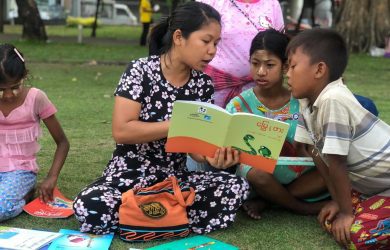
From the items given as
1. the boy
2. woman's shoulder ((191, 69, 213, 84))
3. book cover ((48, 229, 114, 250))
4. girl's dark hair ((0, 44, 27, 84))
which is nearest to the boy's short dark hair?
the boy

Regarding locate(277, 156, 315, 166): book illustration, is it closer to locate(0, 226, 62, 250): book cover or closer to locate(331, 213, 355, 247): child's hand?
locate(331, 213, 355, 247): child's hand

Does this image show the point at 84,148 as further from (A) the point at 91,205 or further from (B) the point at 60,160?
(A) the point at 91,205

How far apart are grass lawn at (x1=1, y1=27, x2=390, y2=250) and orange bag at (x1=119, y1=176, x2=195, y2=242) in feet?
0.20

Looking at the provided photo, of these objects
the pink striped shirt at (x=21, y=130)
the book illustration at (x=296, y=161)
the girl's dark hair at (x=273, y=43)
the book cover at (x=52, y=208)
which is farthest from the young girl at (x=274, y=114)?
the pink striped shirt at (x=21, y=130)

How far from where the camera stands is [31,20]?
46.5 ft

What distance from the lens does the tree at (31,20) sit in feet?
45.7

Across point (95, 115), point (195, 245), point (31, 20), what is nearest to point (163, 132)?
point (195, 245)

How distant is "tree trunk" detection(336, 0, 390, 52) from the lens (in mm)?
13625

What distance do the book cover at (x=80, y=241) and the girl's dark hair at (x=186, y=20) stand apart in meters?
0.99

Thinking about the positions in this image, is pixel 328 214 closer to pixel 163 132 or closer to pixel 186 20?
pixel 163 132

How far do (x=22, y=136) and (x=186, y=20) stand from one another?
1.12 meters

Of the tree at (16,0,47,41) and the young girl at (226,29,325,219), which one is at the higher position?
the young girl at (226,29,325,219)

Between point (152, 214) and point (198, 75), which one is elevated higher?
point (198, 75)

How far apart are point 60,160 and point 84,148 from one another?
51.6 inches
